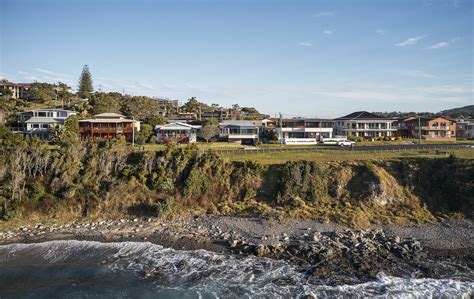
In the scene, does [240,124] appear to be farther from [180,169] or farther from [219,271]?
[219,271]

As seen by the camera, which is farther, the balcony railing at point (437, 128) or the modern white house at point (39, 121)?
the balcony railing at point (437, 128)

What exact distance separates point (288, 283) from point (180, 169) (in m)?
17.4

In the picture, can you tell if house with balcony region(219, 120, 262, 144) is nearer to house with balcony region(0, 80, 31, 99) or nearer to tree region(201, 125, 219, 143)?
tree region(201, 125, 219, 143)

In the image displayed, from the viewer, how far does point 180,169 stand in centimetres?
3234

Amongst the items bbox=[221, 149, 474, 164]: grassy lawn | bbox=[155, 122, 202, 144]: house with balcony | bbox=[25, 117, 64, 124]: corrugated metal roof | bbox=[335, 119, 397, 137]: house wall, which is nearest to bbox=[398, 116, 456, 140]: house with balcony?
bbox=[335, 119, 397, 137]: house wall

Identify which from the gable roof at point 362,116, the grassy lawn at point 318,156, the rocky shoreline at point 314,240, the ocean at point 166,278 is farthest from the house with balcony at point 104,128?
the gable roof at point 362,116

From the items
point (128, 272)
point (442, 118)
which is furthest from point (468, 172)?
point (442, 118)

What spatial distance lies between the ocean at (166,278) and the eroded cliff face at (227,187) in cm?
669

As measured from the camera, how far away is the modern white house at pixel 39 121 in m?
52.5

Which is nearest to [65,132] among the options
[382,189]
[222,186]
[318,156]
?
[222,186]

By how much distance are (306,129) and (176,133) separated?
82.7 feet

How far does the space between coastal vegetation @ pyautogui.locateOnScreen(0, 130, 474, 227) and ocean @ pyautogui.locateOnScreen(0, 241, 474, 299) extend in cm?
659

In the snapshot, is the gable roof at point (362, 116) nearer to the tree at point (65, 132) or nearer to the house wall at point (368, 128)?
the house wall at point (368, 128)

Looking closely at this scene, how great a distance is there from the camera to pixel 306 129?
62812mm
